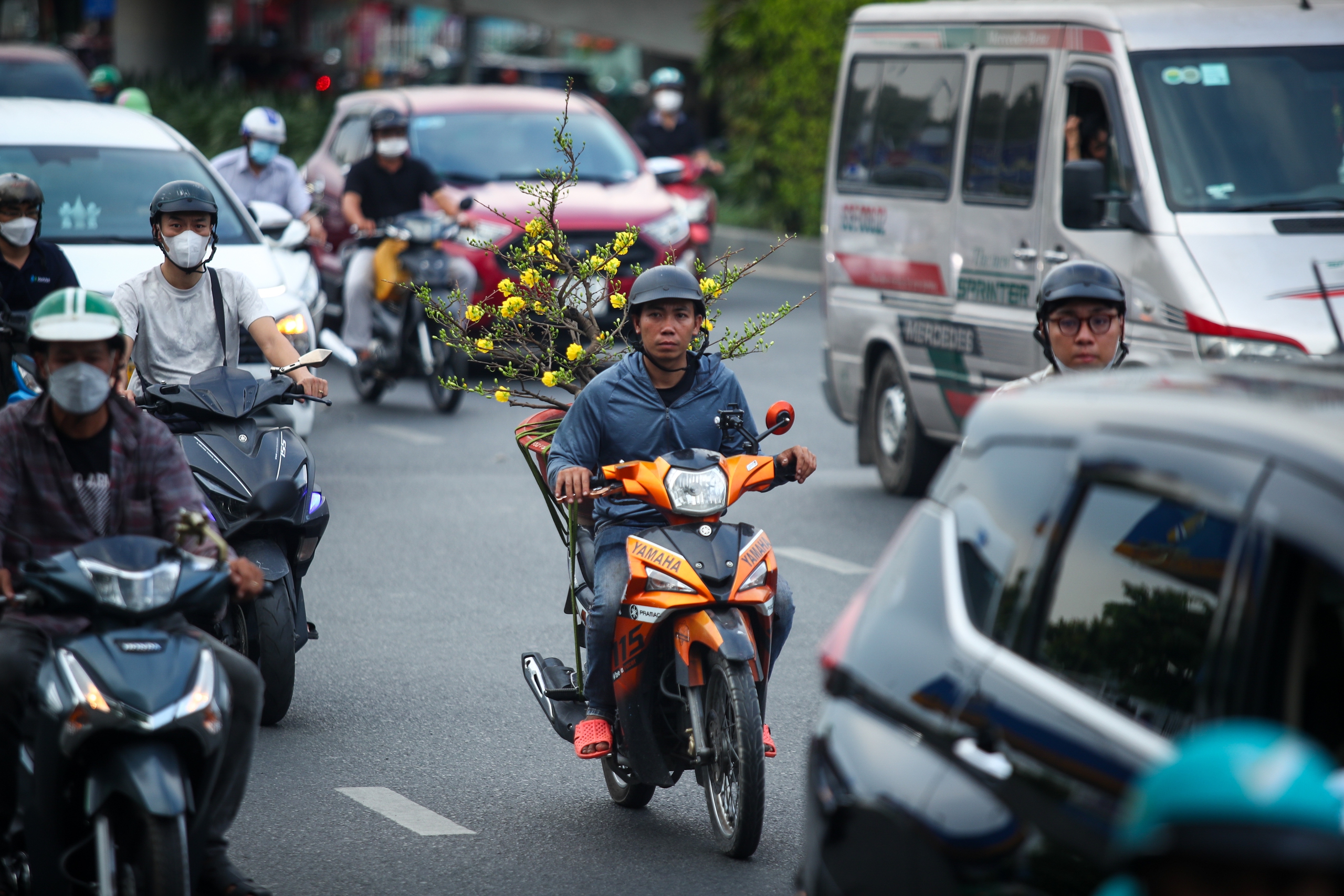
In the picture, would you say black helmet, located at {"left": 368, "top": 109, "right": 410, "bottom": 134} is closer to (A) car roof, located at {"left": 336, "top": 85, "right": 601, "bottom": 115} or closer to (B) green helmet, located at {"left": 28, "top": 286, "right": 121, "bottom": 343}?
(A) car roof, located at {"left": 336, "top": 85, "right": 601, "bottom": 115}

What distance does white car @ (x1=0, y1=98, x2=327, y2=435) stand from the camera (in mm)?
9703

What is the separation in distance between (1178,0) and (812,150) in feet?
48.3

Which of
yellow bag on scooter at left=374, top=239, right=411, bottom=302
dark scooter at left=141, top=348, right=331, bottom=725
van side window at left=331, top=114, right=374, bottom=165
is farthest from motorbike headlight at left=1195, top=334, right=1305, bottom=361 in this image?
van side window at left=331, top=114, right=374, bottom=165

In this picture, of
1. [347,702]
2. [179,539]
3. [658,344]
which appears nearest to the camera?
[179,539]

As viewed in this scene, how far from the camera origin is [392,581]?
8.78 metres

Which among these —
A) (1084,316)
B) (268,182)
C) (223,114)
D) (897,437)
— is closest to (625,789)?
(1084,316)

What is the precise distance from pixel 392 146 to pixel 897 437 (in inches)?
204

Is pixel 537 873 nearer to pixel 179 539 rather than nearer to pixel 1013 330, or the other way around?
pixel 179 539

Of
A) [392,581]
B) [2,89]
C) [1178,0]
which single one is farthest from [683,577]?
[2,89]

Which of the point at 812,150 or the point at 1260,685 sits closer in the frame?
the point at 1260,685

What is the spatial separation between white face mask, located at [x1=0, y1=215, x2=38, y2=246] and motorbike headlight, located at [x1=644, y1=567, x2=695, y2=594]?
3.80 m

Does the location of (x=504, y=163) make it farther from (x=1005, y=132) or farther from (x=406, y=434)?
(x=1005, y=132)

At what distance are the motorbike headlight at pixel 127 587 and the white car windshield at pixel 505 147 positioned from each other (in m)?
11.7

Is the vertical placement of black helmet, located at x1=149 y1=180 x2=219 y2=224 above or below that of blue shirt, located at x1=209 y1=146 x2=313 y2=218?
above
